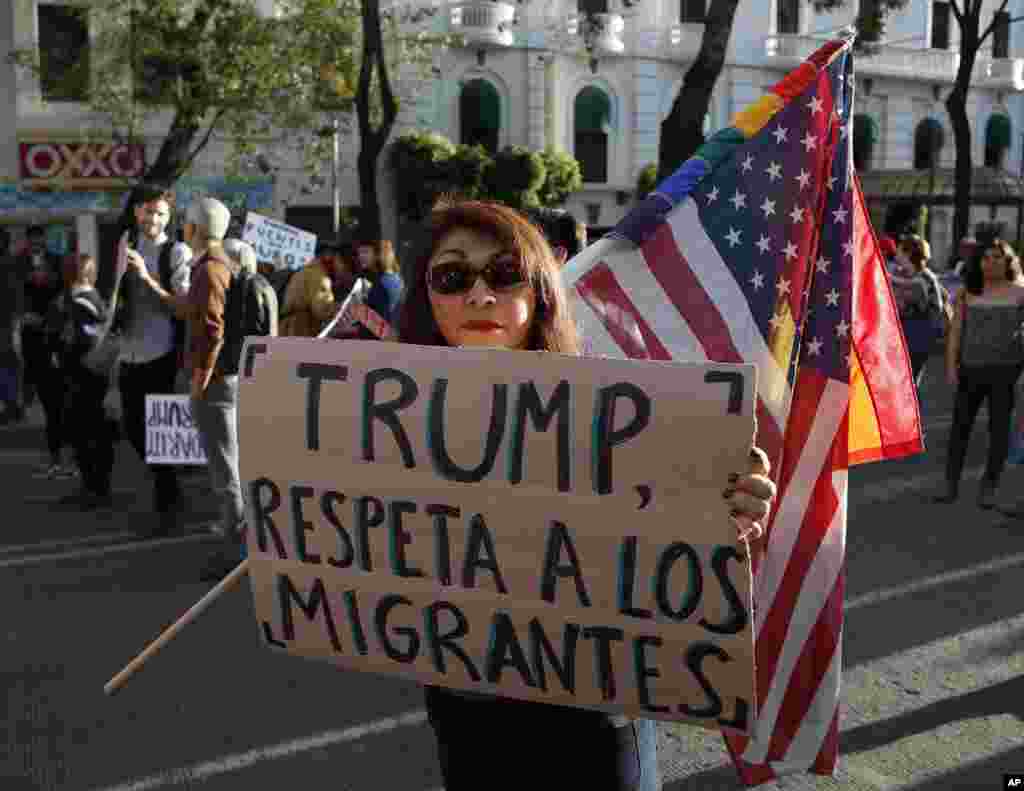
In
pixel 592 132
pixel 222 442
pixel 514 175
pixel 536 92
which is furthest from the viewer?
pixel 592 132

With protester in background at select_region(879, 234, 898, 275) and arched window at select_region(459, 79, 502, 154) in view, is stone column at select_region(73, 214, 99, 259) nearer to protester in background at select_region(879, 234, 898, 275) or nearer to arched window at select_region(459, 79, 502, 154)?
arched window at select_region(459, 79, 502, 154)

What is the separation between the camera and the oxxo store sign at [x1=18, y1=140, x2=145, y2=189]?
22266 mm

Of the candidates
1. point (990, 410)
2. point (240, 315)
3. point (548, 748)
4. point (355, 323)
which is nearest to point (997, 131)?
point (990, 410)

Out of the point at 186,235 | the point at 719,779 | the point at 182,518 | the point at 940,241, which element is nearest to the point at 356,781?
the point at 719,779

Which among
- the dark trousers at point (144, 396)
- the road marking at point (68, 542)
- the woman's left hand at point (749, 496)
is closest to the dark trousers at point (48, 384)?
the dark trousers at point (144, 396)

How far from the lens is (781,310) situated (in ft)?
8.63

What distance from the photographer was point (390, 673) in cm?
214

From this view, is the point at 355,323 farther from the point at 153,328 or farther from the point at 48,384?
the point at 48,384

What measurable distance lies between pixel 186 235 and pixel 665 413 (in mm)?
4551

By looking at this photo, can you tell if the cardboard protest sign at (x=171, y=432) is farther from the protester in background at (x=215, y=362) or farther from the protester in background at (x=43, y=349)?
the protester in background at (x=43, y=349)

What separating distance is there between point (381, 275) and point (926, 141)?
31.7 m

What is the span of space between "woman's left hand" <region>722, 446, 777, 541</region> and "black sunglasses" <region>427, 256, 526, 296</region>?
0.54 metres

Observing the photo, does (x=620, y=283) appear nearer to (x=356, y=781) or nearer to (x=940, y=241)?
(x=356, y=781)

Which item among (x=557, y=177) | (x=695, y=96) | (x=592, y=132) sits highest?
(x=592, y=132)
